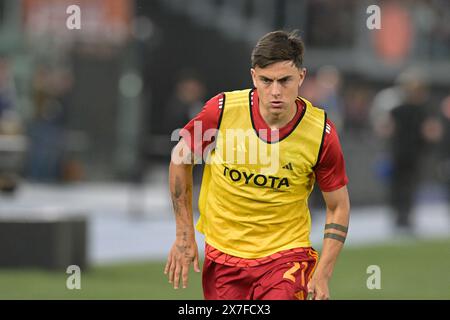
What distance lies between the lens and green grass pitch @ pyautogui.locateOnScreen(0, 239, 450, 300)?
504 inches

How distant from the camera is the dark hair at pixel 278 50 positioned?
6918 mm

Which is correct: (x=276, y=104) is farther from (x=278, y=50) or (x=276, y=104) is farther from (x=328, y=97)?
(x=328, y=97)

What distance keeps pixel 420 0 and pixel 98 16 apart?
27.4 feet

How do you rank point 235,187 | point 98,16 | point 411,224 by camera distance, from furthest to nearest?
point 98,16, point 411,224, point 235,187

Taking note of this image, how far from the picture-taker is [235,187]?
7328mm

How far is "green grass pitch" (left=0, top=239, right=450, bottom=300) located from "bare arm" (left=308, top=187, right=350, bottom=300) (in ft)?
17.9

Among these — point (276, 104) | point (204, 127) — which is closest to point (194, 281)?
point (204, 127)

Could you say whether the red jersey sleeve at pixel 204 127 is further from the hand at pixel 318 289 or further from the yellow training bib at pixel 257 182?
the hand at pixel 318 289

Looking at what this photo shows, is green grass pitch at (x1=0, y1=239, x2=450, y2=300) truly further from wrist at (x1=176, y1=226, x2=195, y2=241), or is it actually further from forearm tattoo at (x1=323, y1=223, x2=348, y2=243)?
forearm tattoo at (x1=323, y1=223, x2=348, y2=243)

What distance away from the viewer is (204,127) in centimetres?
720

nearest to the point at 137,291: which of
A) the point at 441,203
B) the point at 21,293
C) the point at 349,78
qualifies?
the point at 21,293

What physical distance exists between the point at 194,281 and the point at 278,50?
7.44 metres

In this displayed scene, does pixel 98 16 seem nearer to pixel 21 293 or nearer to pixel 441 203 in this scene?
pixel 441 203

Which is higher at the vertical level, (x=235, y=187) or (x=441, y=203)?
(x=441, y=203)
